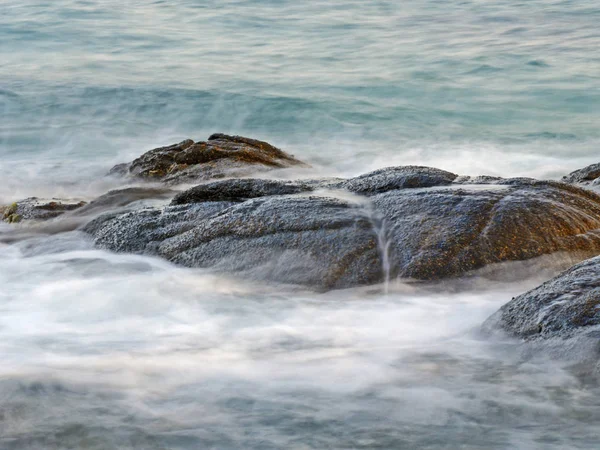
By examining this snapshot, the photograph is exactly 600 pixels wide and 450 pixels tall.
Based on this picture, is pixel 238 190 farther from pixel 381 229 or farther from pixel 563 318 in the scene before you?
→ pixel 563 318

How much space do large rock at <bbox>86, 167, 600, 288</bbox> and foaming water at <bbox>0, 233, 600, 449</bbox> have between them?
0.17 meters

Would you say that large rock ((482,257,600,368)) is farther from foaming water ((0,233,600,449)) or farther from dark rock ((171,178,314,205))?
dark rock ((171,178,314,205))

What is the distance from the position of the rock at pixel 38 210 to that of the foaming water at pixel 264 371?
1718mm

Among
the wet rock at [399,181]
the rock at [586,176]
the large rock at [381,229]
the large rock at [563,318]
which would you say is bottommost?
the large rock at [563,318]

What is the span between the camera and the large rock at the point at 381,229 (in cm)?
573

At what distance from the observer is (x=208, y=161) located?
29.9ft

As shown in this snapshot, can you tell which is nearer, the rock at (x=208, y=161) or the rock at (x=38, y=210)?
the rock at (x=38, y=210)

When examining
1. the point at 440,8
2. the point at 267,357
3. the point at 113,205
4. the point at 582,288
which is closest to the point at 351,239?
the point at 267,357

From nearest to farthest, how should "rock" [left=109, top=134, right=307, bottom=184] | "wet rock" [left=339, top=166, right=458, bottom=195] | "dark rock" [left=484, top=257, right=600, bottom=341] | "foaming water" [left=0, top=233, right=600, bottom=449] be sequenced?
"foaming water" [left=0, top=233, right=600, bottom=449] < "dark rock" [left=484, top=257, right=600, bottom=341] < "wet rock" [left=339, top=166, right=458, bottom=195] < "rock" [left=109, top=134, right=307, bottom=184]

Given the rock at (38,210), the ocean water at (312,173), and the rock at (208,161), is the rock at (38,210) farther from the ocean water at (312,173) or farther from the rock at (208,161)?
the rock at (208,161)

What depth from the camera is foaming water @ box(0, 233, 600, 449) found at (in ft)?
13.6

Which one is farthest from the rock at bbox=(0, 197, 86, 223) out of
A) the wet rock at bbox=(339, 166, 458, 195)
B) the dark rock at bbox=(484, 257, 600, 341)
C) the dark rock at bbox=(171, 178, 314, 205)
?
the dark rock at bbox=(484, 257, 600, 341)

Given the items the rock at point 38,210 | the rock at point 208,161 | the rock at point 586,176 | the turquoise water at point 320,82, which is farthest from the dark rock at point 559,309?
the turquoise water at point 320,82

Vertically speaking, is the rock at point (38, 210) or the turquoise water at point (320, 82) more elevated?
the turquoise water at point (320, 82)
